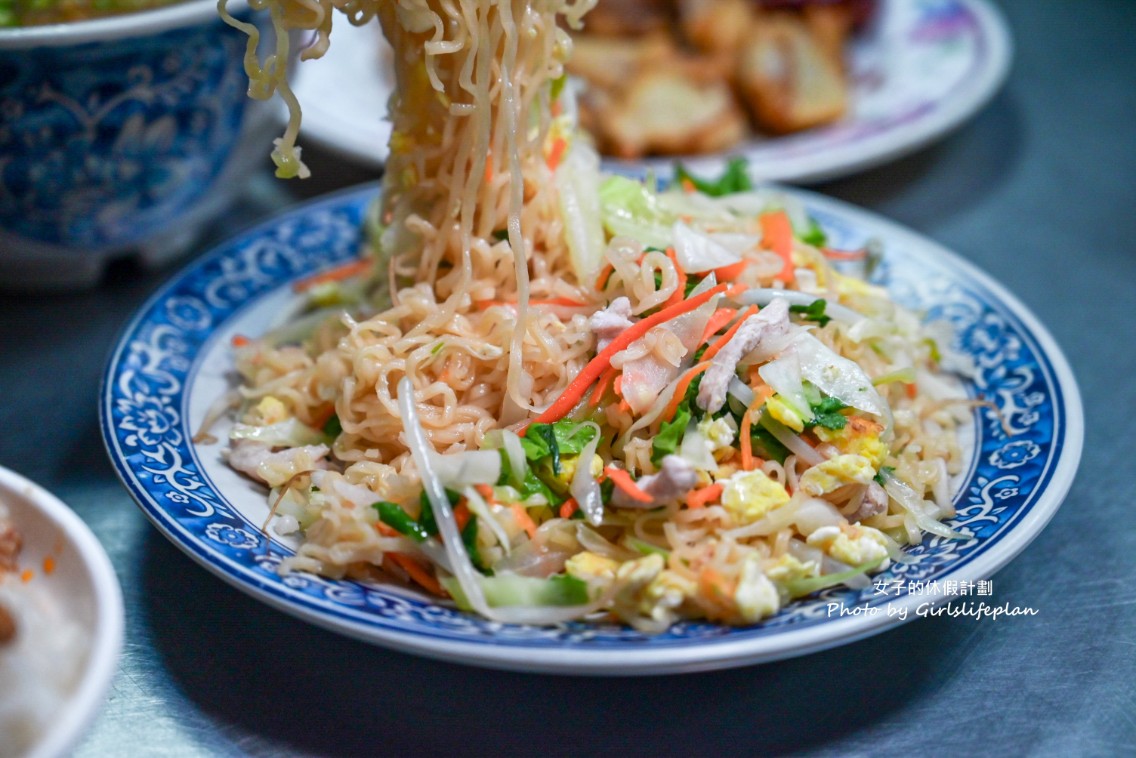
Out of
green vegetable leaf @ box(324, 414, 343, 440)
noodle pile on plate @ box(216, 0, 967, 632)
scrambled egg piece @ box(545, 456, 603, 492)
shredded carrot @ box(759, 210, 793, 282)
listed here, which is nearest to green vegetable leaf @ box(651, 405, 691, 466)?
noodle pile on plate @ box(216, 0, 967, 632)

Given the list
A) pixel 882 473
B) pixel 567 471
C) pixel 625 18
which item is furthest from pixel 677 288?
pixel 625 18

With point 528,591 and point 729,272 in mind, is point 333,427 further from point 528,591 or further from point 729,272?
point 729,272

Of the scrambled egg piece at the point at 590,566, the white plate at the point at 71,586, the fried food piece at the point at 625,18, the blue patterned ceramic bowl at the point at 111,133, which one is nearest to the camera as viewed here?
the white plate at the point at 71,586

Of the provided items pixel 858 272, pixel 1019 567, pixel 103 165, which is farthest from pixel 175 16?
pixel 1019 567

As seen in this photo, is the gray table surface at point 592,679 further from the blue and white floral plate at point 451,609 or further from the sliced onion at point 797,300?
the sliced onion at point 797,300

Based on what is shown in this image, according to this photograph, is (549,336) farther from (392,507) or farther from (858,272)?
(858,272)

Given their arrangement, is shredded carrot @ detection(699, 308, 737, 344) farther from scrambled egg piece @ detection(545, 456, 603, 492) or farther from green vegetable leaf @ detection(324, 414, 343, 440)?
green vegetable leaf @ detection(324, 414, 343, 440)

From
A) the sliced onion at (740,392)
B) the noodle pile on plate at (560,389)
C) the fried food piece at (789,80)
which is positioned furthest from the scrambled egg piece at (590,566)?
the fried food piece at (789,80)
